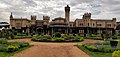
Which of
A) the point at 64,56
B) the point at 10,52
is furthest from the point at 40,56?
the point at 10,52

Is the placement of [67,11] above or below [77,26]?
above

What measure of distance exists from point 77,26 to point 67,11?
5.99 meters

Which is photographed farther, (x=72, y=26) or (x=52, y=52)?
(x=72, y=26)

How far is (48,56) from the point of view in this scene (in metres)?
Answer: 16.3

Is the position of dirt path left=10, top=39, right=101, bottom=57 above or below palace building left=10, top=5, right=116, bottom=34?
below

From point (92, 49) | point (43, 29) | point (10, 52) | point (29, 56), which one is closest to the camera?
point (29, 56)

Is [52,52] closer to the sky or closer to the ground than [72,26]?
closer to the ground

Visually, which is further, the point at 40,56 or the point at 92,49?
the point at 92,49

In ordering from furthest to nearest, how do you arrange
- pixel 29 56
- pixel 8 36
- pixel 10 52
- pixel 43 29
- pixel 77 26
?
pixel 77 26 → pixel 43 29 → pixel 8 36 → pixel 10 52 → pixel 29 56

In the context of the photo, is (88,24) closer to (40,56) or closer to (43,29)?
(43,29)

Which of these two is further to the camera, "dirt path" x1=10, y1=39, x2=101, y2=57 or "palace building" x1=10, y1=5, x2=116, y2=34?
"palace building" x1=10, y1=5, x2=116, y2=34

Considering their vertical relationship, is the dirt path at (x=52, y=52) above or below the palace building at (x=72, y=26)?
below

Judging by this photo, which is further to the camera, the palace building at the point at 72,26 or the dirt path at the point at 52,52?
the palace building at the point at 72,26

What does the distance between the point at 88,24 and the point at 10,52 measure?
5022cm
